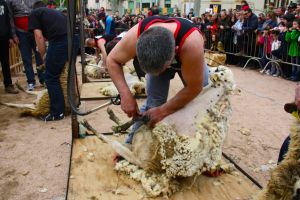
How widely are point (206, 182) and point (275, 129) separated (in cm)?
198

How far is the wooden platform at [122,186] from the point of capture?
2600 mm

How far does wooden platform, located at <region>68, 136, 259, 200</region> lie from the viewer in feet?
8.53

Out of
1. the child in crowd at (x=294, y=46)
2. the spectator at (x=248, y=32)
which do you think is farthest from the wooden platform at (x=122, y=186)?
the spectator at (x=248, y=32)

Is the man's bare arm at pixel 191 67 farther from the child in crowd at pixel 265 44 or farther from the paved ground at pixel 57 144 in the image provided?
the child in crowd at pixel 265 44

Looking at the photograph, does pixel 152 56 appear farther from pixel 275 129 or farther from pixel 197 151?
pixel 275 129

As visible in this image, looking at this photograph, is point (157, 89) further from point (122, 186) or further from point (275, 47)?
point (275, 47)

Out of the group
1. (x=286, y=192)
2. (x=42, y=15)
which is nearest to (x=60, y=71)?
(x=42, y=15)

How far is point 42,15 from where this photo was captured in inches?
176

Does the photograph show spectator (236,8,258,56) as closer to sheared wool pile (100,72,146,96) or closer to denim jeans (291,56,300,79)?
denim jeans (291,56,300,79)

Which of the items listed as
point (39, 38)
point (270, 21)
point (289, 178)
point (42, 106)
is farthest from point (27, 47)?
point (270, 21)

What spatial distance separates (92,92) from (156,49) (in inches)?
162

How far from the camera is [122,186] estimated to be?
106 inches

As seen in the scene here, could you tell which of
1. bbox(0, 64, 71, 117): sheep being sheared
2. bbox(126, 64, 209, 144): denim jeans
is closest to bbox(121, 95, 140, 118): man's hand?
bbox(126, 64, 209, 144): denim jeans

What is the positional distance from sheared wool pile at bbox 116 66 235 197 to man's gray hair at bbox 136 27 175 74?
2.30 feet
